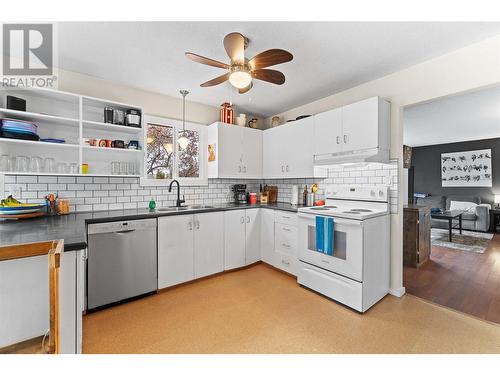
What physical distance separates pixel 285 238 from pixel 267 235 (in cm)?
35

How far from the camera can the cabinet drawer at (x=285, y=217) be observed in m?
2.93

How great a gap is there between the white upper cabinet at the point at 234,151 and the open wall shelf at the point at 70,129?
1.00 metres

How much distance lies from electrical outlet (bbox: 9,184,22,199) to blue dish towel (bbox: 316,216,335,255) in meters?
3.07

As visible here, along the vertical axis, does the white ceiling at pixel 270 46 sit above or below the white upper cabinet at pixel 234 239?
above

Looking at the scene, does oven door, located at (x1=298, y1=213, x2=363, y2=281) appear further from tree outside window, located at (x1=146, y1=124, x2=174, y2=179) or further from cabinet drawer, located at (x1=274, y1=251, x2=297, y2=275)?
tree outside window, located at (x1=146, y1=124, x2=174, y2=179)

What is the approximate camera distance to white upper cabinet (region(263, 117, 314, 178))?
10.1ft

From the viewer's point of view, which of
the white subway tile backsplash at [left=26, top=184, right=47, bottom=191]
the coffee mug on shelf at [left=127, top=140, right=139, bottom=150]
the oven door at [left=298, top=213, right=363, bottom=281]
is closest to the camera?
the oven door at [left=298, top=213, right=363, bottom=281]

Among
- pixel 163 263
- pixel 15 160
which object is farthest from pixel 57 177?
pixel 163 263

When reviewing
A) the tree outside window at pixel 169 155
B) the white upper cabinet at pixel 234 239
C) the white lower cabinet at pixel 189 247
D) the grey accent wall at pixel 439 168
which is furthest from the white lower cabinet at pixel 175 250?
the grey accent wall at pixel 439 168

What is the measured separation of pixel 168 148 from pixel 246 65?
1.90m

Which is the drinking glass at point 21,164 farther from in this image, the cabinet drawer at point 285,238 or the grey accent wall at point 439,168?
the grey accent wall at point 439,168

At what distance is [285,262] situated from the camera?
10.0ft

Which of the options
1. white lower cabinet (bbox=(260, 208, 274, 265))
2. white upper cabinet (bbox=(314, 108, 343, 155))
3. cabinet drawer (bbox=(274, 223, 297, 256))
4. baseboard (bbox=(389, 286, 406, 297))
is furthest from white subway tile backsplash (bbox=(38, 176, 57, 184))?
baseboard (bbox=(389, 286, 406, 297))

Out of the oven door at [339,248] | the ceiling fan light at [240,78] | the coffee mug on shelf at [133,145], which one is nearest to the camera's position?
the ceiling fan light at [240,78]
